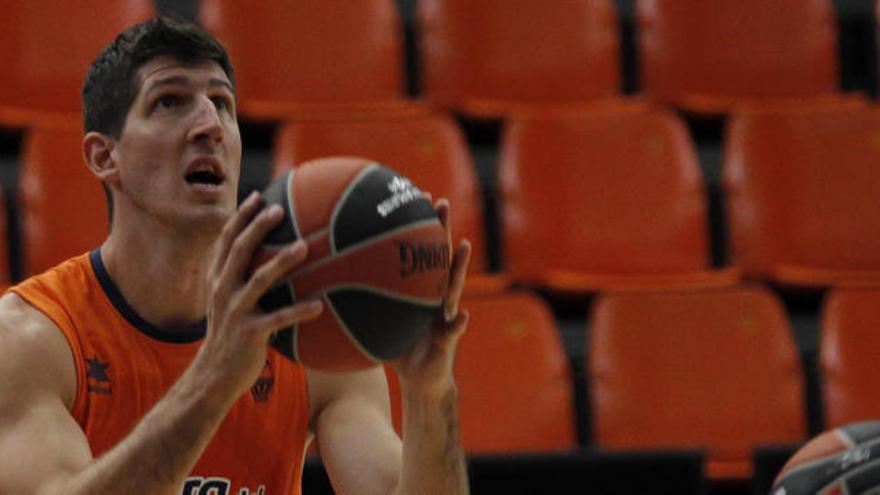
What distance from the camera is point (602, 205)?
5602 mm

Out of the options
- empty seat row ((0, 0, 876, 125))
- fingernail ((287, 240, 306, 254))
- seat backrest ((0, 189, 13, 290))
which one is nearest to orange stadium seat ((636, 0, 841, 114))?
empty seat row ((0, 0, 876, 125))

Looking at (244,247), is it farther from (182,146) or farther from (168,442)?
(182,146)

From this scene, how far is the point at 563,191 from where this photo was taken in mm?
5590

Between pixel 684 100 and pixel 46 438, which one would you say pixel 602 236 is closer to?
pixel 684 100

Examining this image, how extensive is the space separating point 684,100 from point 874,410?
178 centimetres

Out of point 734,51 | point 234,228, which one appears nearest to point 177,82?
point 234,228

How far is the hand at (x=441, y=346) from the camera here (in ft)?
8.71

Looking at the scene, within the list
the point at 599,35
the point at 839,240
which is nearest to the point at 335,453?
the point at 839,240

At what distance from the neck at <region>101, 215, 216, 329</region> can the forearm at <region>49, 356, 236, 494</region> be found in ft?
2.01

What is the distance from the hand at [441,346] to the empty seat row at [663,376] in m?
1.97

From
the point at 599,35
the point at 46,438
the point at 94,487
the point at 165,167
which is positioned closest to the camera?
the point at 94,487

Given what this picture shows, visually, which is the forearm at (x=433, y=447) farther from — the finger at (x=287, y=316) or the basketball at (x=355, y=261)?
the finger at (x=287, y=316)

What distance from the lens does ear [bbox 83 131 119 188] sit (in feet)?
10.5

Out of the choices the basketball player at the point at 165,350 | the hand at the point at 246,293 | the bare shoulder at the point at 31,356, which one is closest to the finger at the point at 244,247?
the hand at the point at 246,293
